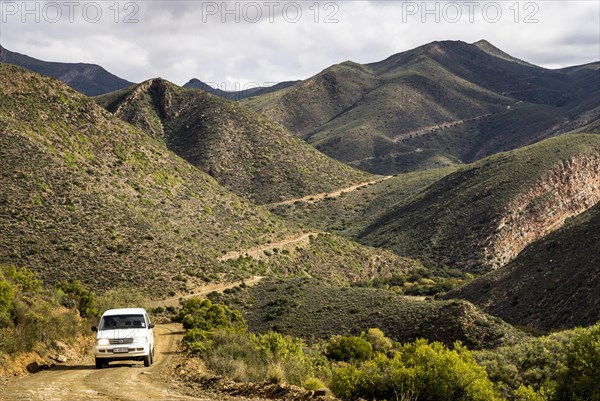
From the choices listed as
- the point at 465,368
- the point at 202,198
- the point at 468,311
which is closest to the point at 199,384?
the point at 465,368

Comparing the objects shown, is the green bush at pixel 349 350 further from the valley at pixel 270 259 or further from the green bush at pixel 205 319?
the green bush at pixel 205 319

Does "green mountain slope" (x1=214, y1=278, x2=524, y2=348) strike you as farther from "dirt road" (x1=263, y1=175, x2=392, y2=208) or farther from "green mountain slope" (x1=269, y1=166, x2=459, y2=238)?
"dirt road" (x1=263, y1=175, x2=392, y2=208)

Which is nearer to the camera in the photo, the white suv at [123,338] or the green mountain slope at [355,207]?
the white suv at [123,338]

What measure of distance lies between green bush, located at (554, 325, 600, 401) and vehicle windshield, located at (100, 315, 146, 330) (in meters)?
13.3

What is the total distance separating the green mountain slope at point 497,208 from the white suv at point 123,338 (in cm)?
6129

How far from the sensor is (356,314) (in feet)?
149

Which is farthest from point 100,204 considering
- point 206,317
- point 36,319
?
point 36,319

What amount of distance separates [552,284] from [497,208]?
35.3 meters

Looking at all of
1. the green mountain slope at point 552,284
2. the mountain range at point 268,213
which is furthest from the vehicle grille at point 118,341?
the green mountain slope at point 552,284

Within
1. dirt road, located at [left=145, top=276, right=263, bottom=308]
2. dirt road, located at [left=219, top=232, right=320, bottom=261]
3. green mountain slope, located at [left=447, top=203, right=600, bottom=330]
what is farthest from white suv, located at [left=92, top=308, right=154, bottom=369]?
dirt road, located at [left=219, top=232, right=320, bottom=261]

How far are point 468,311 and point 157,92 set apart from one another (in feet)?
Result: 328

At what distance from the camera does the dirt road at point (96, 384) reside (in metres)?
A: 14.2

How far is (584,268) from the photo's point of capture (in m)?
47.6

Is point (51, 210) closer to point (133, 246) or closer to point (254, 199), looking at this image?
point (133, 246)
